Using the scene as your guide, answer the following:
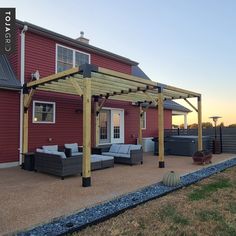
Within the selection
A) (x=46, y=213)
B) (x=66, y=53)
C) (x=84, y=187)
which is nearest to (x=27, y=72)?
(x=66, y=53)

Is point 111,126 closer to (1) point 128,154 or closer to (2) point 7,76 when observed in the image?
(1) point 128,154

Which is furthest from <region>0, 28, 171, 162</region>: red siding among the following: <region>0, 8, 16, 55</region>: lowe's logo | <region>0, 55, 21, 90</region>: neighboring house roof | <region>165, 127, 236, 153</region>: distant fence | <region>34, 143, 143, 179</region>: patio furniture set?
<region>165, 127, 236, 153</region>: distant fence

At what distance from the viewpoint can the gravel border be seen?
3850mm

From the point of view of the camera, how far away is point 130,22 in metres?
13.4

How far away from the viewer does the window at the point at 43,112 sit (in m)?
10.6

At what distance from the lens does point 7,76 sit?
9.67 m

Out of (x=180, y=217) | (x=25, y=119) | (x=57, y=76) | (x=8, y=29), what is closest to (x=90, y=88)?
(x=57, y=76)

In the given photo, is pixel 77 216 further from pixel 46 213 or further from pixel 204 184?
pixel 204 184

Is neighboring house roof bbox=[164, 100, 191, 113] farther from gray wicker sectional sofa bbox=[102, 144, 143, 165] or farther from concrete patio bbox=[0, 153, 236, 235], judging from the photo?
concrete patio bbox=[0, 153, 236, 235]

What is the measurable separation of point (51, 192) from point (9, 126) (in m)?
4.68

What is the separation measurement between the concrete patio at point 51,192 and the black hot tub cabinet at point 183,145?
4557 mm

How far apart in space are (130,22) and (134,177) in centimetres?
895

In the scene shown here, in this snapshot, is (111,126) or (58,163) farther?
(111,126)

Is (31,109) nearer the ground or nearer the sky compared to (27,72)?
nearer the ground
